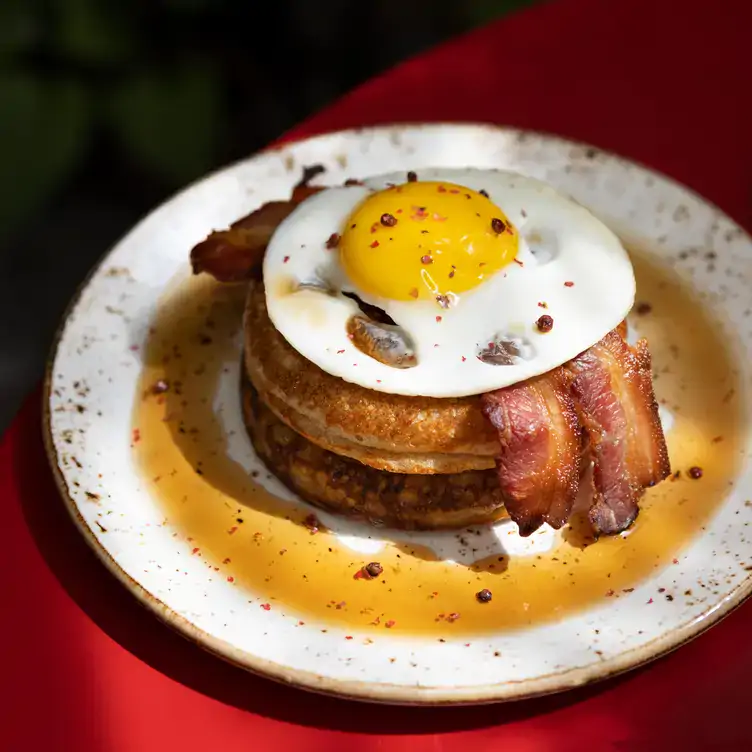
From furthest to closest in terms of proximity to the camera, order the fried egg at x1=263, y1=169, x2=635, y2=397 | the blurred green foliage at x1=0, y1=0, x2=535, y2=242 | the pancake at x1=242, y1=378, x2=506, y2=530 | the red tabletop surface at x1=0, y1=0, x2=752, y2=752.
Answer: the blurred green foliage at x1=0, y1=0, x2=535, y2=242 < the pancake at x1=242, y1=378, x2=506, y2=530 < the fried egg at x1=263, y1=169, x2=635, y2=397 < the red tabletop surface at x1=0, y1=0, x2=752, y2=752

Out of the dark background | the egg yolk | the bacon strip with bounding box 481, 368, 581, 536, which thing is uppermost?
the dark background

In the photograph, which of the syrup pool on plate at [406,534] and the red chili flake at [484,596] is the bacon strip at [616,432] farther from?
the red chili flake at [484,596]

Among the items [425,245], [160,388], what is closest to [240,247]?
[160,388]

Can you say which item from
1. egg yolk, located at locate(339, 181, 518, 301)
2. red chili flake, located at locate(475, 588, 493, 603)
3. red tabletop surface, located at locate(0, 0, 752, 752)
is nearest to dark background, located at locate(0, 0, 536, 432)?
red tabletop surface, located at locate(0, 0, 752, 752)

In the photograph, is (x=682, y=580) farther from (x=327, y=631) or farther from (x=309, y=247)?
(x=309, y=247)

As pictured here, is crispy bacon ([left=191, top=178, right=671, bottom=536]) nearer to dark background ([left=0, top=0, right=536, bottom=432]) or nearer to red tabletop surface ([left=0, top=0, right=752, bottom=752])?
red tabletop surface ([left=0, top=0, right=752, bottom=752])

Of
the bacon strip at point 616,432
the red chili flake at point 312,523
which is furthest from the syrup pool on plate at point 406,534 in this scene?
the bacon strip at point 616,432
